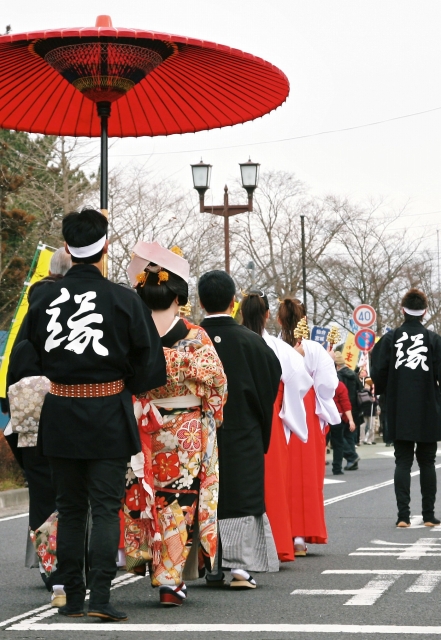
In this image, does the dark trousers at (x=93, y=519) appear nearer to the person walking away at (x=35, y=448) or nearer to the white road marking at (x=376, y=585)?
the person walking away at (x=35, y=448)

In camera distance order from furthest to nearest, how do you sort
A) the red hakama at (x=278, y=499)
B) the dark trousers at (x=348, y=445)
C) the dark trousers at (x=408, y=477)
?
1. the dark trousers at (x=348, y=445)
2. the dark trousers at (x=408, y=477)
3. the red hakama at (x=278, y=499)

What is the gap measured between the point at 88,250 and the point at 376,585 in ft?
7.92

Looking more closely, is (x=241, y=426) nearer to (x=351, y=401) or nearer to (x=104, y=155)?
(x=104, y=155)

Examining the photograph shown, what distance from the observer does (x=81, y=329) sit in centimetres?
487

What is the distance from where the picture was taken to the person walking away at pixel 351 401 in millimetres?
15539

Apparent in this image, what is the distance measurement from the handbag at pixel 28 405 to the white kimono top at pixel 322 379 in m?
2.31

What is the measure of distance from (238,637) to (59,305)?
1.69 m

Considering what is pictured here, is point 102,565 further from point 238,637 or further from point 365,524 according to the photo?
point 365,524

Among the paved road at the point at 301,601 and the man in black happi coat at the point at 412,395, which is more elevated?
the man in black happi coat at the point at 412,395

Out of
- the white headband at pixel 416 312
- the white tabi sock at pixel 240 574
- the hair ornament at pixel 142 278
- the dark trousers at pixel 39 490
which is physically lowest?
the white tabi sock at pixel 240 574

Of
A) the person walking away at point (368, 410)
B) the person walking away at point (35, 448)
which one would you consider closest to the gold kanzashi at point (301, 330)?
the person walking away at point (35, 448)

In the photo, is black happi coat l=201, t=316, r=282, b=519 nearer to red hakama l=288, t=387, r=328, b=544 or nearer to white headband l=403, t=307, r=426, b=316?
red hakama l=288, t=387, r=328, b=544

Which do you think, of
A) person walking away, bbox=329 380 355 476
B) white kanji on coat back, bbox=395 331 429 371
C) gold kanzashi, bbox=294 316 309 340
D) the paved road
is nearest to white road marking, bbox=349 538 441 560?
the paved road

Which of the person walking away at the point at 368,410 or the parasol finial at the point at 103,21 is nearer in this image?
the parasol finial at the point at 103,21
